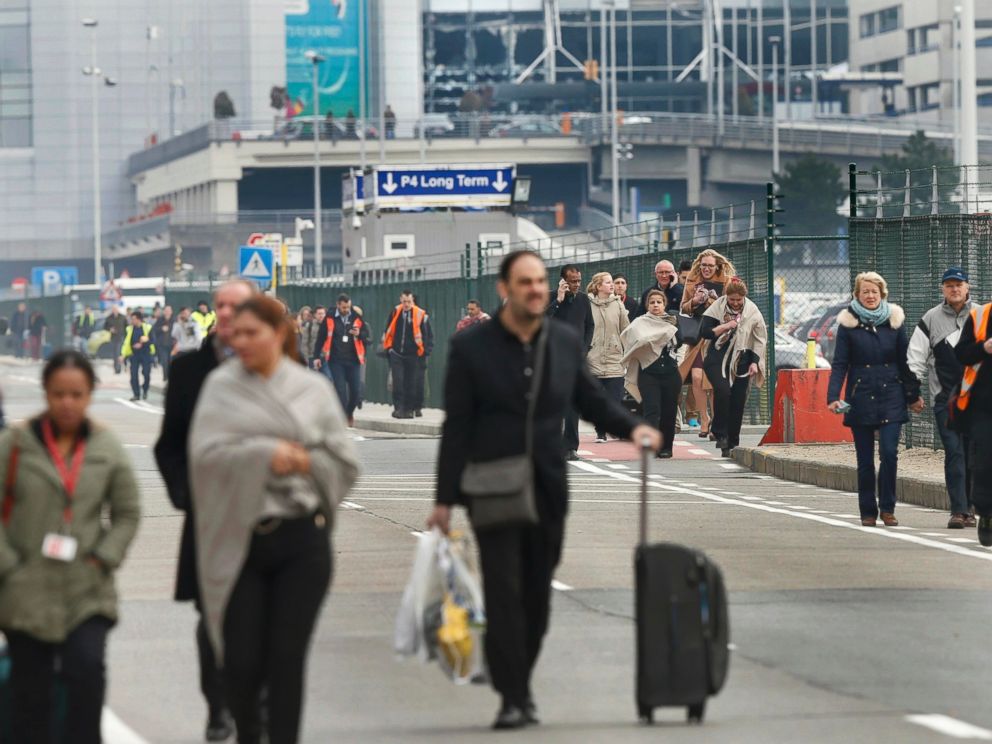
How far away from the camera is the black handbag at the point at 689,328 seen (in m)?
23.8

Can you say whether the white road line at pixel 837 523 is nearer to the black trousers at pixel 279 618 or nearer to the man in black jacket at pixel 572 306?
the man in black jacket at pixel 572 306

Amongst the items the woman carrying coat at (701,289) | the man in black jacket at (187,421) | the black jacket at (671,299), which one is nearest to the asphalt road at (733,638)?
the man in black jacket at (187,421)

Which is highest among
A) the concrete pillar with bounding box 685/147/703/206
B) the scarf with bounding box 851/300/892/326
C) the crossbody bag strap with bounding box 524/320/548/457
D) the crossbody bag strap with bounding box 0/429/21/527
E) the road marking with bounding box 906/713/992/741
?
the concrete pillar with bounding box 685/147/703/206

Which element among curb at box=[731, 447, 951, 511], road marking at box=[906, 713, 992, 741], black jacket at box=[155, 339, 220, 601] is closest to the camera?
road marking at box=[906, 713, 992, 741]

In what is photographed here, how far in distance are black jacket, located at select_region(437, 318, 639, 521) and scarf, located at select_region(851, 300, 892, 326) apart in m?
7.72

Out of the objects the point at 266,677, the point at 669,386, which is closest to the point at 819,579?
the point at 266,677

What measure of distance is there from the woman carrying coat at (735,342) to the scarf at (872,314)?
687cm

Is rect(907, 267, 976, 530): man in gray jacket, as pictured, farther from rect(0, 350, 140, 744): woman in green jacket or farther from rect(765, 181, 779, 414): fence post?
rect(765, 181, 779, 414): fence post

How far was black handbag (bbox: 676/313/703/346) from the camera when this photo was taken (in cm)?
2384

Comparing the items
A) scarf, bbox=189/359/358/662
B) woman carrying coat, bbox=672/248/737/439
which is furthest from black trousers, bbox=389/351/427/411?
scarf, bbox=189/359/358/662

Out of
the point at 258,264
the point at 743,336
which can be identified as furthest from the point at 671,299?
the point at 258,264

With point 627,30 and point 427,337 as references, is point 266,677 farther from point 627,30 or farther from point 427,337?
point 627,30

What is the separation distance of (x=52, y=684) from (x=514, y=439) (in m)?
2.01

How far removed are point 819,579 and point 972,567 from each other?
1.17 m
